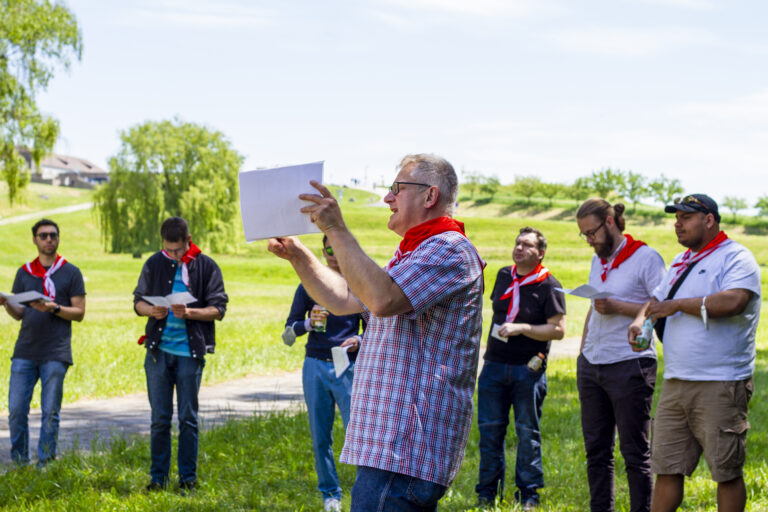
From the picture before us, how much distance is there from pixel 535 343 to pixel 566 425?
3.40 m

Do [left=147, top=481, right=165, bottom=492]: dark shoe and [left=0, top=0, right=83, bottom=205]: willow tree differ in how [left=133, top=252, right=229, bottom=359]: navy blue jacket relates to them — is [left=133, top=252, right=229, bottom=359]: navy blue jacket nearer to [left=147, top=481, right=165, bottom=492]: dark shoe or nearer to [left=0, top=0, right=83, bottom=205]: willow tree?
[left=147, top=481, right=165, bottom=492]: dark shoe

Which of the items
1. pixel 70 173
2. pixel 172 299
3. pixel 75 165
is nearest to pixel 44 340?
pixel 172 299

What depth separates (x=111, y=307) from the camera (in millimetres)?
27156

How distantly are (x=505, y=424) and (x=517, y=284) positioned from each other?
1.09 metres

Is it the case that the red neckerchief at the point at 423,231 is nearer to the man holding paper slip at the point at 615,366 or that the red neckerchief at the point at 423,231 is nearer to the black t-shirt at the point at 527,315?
the man holding paper slip at the point at 615,366

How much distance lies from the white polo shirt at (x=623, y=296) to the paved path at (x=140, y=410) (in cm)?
471

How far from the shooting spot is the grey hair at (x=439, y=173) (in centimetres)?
327

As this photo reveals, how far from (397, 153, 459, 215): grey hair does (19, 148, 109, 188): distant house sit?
14733 cm

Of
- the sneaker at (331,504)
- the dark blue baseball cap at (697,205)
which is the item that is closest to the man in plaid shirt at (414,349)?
the dark blue baseball cap at (697,205)

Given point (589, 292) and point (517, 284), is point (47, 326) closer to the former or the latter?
point (517, 284)

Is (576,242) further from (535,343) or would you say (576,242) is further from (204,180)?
(535,343)

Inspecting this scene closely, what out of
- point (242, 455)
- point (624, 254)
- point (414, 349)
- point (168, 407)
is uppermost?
point (624, 254)

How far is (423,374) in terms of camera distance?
3107mm

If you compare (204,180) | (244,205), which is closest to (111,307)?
(244,205)
